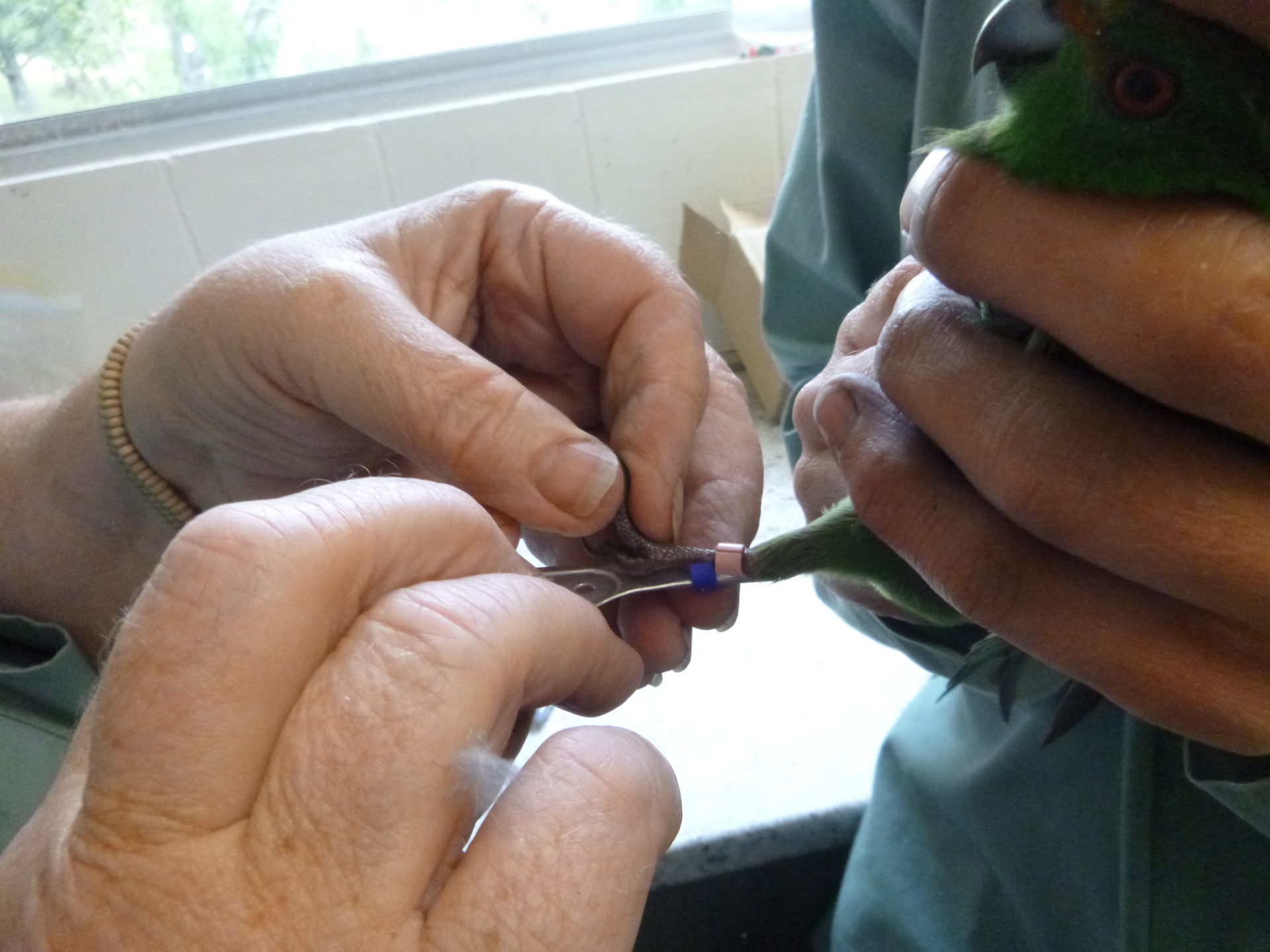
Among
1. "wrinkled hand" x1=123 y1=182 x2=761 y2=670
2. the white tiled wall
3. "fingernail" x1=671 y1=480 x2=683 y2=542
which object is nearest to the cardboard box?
the white tiled wall

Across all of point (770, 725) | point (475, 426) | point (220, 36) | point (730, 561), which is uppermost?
point (220, 36)

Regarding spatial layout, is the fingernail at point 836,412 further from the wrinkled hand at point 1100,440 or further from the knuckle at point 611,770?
the knuckle at point 611,770

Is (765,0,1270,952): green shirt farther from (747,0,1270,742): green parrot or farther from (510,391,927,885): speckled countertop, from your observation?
(747,0,1270,742): green parrot

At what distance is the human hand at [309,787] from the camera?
341mm

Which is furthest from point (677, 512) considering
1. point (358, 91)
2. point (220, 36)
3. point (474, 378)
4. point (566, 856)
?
point (220, 36)

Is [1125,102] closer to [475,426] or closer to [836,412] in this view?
[836,412]

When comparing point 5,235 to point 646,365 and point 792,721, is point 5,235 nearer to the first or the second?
point 646,365

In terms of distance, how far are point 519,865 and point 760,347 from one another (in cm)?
104

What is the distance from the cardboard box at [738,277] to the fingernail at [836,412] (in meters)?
0.78

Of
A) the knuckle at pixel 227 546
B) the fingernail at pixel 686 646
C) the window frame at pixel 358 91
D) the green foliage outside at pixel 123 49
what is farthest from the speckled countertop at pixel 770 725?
the green foliage outside at pixel 123 49

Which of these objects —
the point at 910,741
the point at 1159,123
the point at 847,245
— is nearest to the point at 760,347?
the point at 847,245

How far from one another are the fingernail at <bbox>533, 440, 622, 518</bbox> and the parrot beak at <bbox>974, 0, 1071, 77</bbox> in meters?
0.35

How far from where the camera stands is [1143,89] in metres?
0.27

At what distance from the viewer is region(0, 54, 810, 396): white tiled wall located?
1250 millimetres
